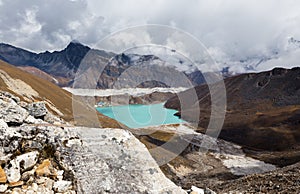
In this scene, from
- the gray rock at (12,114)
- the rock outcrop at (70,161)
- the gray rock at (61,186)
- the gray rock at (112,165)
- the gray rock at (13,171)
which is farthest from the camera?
the gray rock at (12,114)

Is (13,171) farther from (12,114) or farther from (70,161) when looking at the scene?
(12,114)

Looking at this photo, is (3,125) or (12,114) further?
(12,114)

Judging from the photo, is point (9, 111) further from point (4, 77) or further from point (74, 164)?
point (4, 77)

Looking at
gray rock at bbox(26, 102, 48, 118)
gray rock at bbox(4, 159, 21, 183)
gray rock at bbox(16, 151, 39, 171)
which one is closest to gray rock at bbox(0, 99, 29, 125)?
gray rock at bbox(26, 102, 48, 118)

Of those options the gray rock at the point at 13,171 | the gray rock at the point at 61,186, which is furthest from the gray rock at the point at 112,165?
the gray rock at the point at 13,171

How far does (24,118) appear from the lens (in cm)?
1323

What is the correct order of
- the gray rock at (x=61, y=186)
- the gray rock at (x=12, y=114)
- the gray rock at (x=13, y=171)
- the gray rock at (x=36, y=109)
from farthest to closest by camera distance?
1. the gray rock at (x=36, y=109)
2. the gray rock at (x=12, y=114)
3. the gray rock at (x=61, y=186)
4. the gray rock at (x=13, y=171)

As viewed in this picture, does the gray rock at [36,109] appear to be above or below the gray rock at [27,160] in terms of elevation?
above

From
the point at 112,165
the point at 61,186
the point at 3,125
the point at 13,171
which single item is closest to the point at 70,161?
the point at 61,186

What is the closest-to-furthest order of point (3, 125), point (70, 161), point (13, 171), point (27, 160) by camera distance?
point (13, 171)
point (27, 160)
point (3, 125)
point (70, 161)

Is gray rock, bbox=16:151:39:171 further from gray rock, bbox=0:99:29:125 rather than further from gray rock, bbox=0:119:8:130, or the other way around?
gray rock, bbox=0:99:29:125

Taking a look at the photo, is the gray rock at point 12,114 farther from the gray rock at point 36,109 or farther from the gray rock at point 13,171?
the gray rock at point 13,171

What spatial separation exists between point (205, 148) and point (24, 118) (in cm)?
7885

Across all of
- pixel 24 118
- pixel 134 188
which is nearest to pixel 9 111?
pixel 24 118
